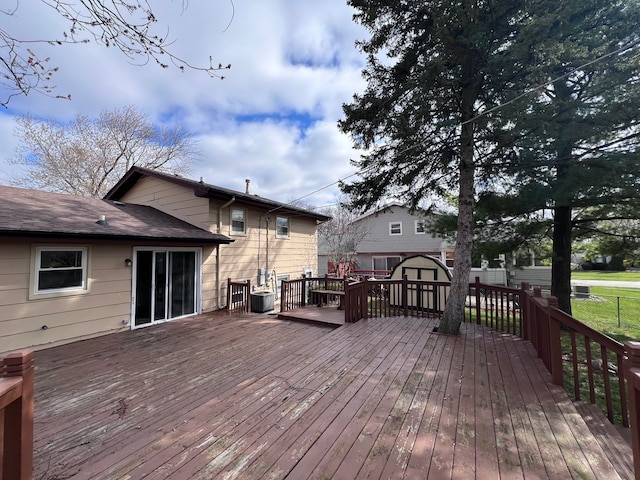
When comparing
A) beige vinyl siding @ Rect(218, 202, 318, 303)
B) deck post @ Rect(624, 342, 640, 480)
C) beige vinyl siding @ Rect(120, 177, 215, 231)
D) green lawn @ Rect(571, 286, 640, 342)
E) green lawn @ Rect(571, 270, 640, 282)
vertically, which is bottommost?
green lawn @ Rect(571, 286, 640, 342)

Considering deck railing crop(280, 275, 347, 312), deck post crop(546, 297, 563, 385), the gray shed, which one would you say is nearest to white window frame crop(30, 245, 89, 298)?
deck railing crop(280, 275, 347, 312)

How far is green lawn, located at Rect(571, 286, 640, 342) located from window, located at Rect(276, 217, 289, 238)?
10.5 meters

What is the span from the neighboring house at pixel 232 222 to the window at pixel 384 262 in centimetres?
1030

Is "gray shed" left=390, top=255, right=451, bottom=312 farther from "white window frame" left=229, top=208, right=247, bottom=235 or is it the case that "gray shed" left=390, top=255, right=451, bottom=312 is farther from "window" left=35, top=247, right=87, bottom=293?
"window" left=35, top=247, right=87, bottom=293

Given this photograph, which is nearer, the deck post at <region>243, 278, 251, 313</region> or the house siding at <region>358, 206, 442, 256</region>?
the deck post at <region>243, 278, 251, 313</region>

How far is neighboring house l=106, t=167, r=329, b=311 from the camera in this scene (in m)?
8.43

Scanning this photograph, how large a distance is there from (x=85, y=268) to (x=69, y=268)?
0.25 meters

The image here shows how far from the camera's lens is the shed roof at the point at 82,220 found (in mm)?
5020

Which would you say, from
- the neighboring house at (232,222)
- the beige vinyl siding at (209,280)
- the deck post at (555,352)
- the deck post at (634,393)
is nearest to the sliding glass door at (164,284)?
the beige vinyl siding at (209,280)

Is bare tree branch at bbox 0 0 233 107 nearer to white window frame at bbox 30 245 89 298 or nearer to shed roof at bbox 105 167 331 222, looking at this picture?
white window frame at bbox 30 245 89 298

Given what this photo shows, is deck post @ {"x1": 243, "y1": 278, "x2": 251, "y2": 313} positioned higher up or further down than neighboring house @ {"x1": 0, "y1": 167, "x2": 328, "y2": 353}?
further down

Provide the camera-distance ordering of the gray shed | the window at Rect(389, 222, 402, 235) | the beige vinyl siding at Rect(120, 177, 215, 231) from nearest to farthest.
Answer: the beige vinyl siding at Rect(120, 177, 215, 231) < the gray shed < the window at Rect(389, 222, 402, 235)

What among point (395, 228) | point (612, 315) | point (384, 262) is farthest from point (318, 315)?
point (384, 262)

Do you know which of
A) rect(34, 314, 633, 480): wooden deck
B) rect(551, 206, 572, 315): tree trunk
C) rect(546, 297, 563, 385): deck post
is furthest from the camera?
rect(551, 206, 572, 315): tree trunk
